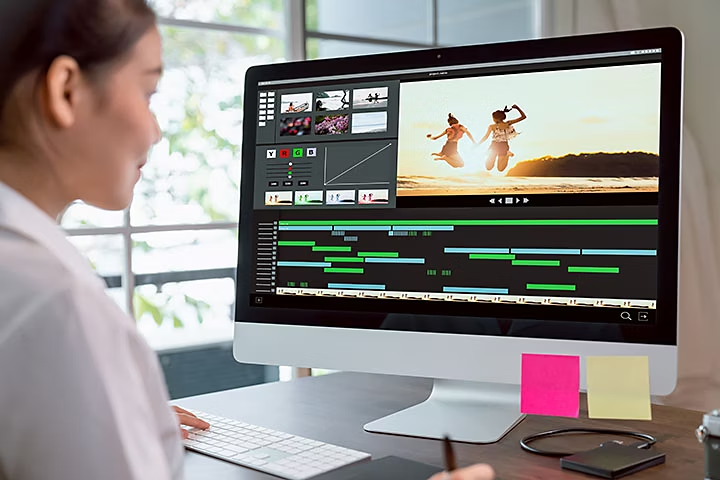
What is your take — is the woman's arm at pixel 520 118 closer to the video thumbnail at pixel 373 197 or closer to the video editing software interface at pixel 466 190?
the video editing software interface at pixel 466 190

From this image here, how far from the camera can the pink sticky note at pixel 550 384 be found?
42.2 inches

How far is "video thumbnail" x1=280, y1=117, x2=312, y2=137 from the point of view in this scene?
127cm

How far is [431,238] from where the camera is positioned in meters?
1.17

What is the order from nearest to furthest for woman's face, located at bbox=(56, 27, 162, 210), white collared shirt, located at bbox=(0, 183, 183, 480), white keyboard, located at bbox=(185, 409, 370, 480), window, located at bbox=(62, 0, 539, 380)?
1. white collared shirt, located at bbox=(0, 183, 183, 480)
2. woman's face, located at bbox=(56, 27, 162, 210)
3. white keyboard, located at bbox=(185, 409, 370, 480)
4. window, located at bbox=(62, 0, 539, 380)

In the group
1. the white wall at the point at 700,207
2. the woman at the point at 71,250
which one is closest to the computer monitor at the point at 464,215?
the woman at the point at 71,250

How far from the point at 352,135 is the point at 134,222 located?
1038 mm

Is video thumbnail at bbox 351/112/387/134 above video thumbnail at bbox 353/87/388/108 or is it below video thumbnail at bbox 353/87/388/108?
below

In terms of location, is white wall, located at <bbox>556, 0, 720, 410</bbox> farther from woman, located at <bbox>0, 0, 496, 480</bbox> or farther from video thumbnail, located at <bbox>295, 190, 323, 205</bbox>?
woman, located at <bbox>0, 0, 496, 480</bbox>

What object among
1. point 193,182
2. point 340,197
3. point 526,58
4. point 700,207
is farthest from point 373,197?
point 700,207

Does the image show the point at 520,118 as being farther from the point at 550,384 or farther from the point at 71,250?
the point at 71,250

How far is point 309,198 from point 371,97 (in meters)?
0.18

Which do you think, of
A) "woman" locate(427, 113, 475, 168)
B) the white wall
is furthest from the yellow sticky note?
the white wall

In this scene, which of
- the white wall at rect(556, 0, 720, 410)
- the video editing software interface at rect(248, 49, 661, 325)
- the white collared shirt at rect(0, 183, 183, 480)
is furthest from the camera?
the white wall at rect(556, 0, 720, 410)

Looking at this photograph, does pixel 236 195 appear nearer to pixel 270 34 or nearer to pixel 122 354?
pixel 270 34
